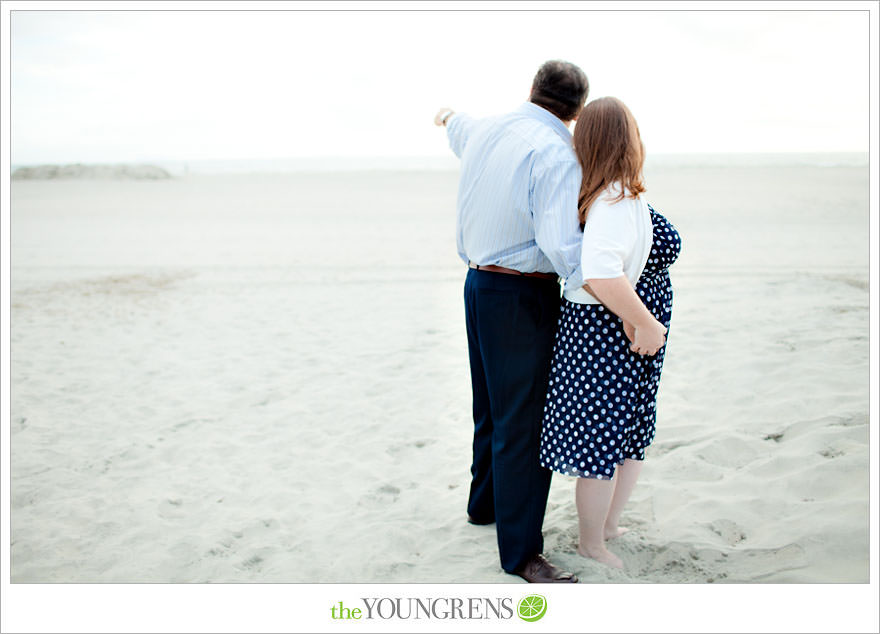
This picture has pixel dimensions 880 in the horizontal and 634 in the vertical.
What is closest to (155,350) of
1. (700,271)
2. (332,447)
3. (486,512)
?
(332,447)

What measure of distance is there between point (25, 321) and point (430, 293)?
4031mm

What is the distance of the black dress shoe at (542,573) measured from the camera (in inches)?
99.6

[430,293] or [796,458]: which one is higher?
[796,458]

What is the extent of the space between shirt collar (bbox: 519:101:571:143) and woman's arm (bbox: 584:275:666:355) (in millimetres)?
532

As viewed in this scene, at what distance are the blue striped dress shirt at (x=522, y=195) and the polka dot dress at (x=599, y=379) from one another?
0.62 feet

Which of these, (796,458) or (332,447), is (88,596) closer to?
(332,447)

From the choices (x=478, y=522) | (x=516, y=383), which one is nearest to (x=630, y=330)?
(x=516, y=383)

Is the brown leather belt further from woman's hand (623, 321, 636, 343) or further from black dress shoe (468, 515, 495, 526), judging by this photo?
black dress shoe (468, 515, 495, 526)

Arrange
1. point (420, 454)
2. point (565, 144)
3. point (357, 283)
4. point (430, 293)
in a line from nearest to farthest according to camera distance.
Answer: point (565, 144), point (420, 454), point (430, 293), point (357, 283)

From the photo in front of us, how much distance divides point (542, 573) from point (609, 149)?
4.96 feet

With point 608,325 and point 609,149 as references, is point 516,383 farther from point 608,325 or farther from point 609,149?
point 609,149

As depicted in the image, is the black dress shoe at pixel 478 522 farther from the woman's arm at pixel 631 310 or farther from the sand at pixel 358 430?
the woman's arm at pixel 631 310

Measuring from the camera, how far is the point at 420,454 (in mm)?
3789

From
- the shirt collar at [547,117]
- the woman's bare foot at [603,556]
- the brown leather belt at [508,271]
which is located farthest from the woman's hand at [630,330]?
the woman's bare foot at [603,556]
